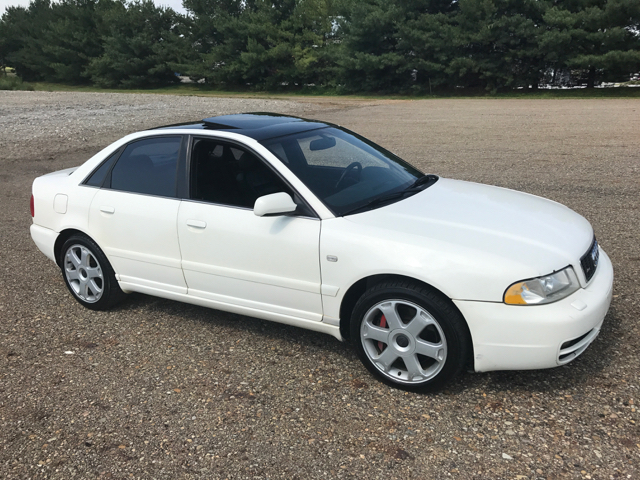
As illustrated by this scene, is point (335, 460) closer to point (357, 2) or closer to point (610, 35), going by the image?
point (610, 35)

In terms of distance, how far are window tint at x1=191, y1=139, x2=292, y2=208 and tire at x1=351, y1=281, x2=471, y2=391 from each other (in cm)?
102

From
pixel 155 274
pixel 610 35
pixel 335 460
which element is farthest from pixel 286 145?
pixel 610 35

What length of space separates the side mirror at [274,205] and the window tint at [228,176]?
23 cm

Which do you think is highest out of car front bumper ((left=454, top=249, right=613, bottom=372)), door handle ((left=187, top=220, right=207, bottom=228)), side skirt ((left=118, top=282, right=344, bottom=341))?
door handle ((left=187, top=220, right=207, bottom=228))

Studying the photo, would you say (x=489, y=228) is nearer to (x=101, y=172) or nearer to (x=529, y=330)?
(x=529, y=330)

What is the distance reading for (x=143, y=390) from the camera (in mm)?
3703

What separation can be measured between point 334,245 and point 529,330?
123 centimetres

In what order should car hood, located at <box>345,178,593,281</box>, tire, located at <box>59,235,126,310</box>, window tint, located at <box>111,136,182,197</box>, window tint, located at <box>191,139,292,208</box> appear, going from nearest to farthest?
car hood, located at <box>345,178,593,281</box>
window tint, located at <box>191,139,292,208</box>
window tint, located at <box>111,136,182,197</box>
tire, located at <box>59,235,126,310</box>

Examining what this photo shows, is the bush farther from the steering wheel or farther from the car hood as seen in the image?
the car hood

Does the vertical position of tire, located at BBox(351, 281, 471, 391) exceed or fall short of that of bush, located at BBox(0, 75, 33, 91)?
it falls short

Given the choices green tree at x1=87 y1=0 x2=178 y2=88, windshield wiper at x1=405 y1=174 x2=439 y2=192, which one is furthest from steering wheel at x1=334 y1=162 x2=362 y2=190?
green tree at x1=87 y1=0 x2=178 y2=88

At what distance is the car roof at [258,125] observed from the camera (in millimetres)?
4254

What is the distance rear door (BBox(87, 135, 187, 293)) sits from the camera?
4293 mm

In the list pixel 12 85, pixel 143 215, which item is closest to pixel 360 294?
pixel 143 215
